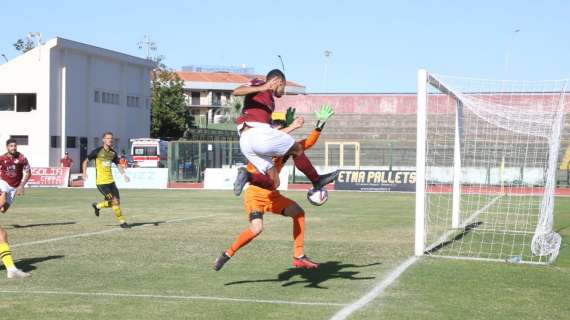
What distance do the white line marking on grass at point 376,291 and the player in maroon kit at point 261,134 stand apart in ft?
5.66

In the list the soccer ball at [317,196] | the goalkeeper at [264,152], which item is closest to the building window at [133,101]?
the soccer ball at [317,196]

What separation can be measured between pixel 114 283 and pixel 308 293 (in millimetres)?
2412

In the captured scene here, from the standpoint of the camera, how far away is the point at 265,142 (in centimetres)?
919

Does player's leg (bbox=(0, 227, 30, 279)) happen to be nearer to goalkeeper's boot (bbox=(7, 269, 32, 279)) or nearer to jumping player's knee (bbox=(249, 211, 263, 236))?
goalkeeper's boot (bbox=(7, 269, 32, 279))

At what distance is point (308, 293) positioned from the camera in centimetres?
937

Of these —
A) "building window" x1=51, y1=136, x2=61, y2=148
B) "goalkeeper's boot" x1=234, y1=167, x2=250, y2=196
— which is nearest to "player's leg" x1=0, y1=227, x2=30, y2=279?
"goalkeeper's boot" x1=234, y1=167, x2=250, y2=196

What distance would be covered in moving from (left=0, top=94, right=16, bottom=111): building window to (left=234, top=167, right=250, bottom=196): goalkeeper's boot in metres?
49.6

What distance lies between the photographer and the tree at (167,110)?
8238cm

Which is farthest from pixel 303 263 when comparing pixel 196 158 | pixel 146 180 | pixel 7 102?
pixel 7 102

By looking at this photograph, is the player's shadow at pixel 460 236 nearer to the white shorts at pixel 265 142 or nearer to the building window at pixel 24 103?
the white shorts at pixel 265 142

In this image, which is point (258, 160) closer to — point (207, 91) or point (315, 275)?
point (315, 275)

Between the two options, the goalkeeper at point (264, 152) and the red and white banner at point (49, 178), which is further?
the red and white banner at point (49, 178)

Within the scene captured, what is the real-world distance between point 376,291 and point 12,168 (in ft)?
29.8

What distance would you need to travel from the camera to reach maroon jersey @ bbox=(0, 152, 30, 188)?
15689 millimetres
